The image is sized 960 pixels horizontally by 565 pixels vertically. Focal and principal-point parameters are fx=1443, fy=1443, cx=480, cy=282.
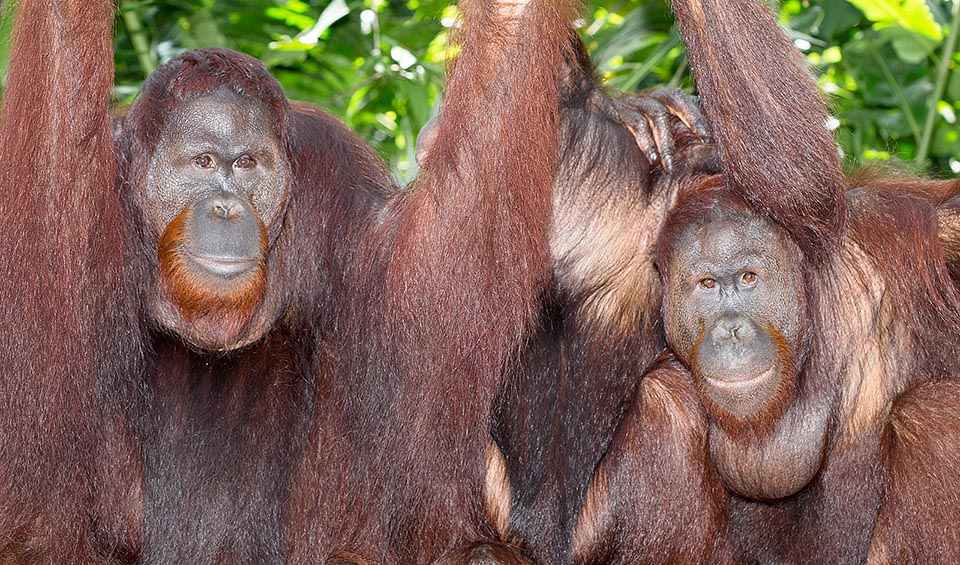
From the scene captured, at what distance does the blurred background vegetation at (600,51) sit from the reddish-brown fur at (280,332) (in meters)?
1.30

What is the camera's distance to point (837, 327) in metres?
3.82

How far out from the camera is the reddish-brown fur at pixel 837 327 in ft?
11.7

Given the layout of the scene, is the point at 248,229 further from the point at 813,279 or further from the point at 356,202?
the point at 813,279

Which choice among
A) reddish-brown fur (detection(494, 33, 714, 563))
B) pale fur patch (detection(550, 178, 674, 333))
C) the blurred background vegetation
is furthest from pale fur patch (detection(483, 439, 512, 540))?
the blurred background vegetation

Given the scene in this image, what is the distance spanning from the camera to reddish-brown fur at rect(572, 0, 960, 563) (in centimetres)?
358

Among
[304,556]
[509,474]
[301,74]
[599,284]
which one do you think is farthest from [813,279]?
[301,74]

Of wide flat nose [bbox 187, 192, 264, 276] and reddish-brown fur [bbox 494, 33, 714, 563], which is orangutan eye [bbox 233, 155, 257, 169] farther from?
Result: reddish-brown fur [bbox 494, 33, 714, 563]

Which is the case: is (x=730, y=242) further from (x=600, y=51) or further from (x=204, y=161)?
(x=600, y=51)

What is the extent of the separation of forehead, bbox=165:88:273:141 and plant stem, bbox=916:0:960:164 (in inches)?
101

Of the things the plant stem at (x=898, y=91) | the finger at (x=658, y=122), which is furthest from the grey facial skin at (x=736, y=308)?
the plant stem at (x=898, y=91)

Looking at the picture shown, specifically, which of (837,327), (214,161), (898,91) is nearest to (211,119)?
(214,161)

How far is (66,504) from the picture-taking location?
366cm

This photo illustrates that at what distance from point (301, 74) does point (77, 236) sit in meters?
3.03

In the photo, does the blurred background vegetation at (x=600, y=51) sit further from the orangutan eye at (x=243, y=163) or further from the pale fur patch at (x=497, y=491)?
the pale fur patch at (x=497, y=491)
